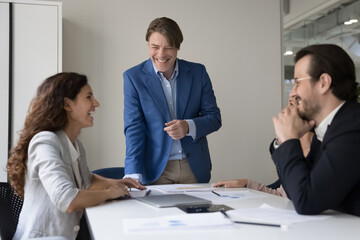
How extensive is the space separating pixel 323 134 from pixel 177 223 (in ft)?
2.32

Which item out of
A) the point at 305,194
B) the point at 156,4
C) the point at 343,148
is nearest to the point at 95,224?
the point at 305,194

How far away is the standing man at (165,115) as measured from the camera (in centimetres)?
265

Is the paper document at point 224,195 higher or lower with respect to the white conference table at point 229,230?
lower

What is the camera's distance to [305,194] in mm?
1452

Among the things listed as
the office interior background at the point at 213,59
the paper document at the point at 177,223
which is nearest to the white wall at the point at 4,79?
the office interior background at the point at 213,59

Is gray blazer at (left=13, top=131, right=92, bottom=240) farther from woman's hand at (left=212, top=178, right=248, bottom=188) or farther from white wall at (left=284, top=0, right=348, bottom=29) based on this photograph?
white wall at (left=284, top=0, right=348, bottom=29)

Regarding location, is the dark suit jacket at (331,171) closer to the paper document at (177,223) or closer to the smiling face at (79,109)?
the paper document at (177,223)

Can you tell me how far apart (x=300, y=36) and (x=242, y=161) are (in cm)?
383

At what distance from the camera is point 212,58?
473 cm

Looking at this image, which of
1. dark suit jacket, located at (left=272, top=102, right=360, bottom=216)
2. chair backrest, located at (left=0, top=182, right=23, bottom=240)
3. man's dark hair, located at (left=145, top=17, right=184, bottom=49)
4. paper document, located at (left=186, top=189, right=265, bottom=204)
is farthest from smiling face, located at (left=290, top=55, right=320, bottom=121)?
chair backrest, located at (left=0, top=182, right=23, bottom=240)

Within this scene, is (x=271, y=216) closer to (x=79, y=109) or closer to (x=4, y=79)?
(x=79, y=109)

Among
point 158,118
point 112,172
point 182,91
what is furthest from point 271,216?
point 112,172

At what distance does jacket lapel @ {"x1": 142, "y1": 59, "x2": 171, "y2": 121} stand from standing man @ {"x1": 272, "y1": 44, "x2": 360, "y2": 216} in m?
1.14

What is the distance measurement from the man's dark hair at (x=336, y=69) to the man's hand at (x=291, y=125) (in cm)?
15
